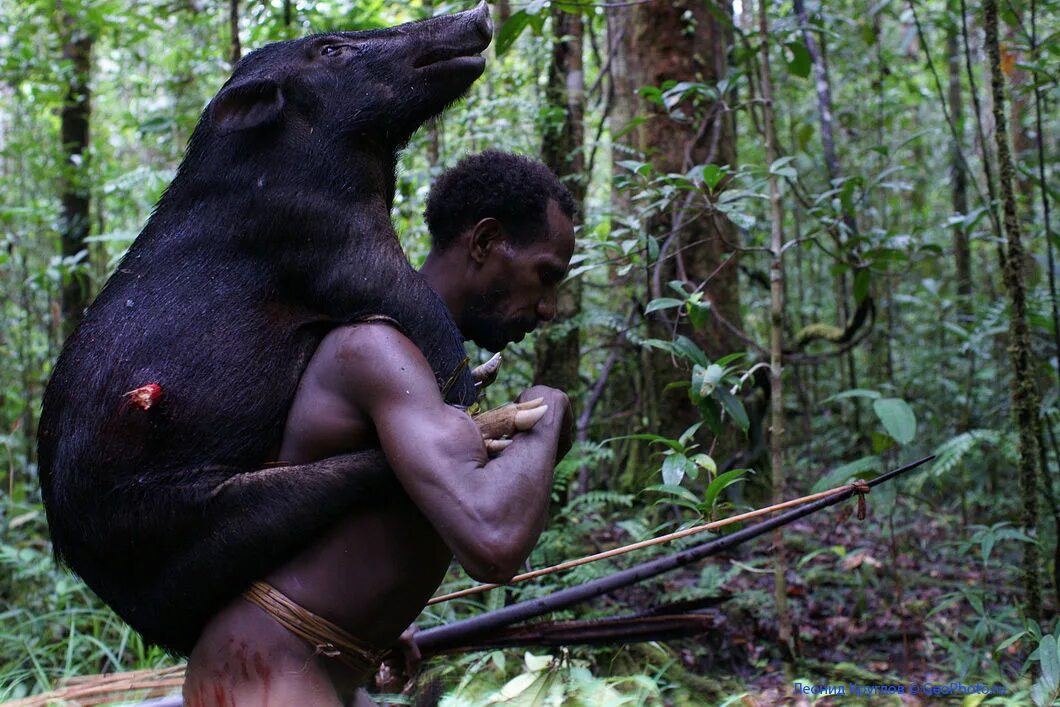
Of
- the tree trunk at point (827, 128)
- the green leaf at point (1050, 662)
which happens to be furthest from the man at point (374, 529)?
the tree trunk at point (827, 128)

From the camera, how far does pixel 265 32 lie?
21.5ft

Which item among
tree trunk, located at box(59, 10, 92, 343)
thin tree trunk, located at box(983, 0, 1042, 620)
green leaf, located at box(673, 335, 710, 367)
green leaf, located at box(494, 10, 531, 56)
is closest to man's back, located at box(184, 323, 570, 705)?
green leaf, located at box(673, 335, 710, 367)

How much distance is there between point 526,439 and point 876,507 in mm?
4303

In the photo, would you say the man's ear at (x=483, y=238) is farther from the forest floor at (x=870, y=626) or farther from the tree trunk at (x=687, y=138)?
the tree trunk at (x=687, y=138)

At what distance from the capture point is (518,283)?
2.41 meters

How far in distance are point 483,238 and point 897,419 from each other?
1.87 metres

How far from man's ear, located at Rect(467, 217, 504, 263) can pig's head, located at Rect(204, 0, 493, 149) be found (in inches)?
12.2

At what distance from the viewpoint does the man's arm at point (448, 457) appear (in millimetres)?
1755

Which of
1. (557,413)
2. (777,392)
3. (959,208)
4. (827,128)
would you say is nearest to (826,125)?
(827,128)

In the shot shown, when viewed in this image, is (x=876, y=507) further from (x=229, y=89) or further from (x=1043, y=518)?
(x=229, y=89)

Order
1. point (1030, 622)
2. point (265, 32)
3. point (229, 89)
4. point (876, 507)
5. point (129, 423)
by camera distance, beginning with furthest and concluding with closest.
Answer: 1. point (265, 32)
2. point (876, 507)
3. point (1030, 622)
4. point (229, 89)
5. point (129, 423)

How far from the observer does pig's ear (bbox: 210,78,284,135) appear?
216 centimetres

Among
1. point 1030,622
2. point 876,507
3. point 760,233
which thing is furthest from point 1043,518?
point 760,233

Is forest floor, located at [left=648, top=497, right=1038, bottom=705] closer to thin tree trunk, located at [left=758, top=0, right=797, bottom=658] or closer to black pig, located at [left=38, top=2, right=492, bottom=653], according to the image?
thin tree trunk, located at [left=758, top=0, right=797, bottom=658]
